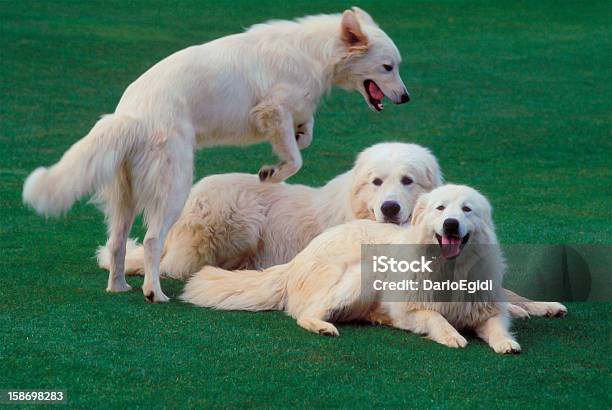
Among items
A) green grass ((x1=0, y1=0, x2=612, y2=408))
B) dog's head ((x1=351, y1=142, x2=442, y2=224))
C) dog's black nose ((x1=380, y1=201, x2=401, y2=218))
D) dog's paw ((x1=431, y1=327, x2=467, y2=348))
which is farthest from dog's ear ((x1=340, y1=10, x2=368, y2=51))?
dog's paw ((x1=431, y1=327, x2=467, y2=348))

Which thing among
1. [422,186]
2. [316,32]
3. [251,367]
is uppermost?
[316,32]

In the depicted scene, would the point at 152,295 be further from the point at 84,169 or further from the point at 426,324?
the point at 426,324

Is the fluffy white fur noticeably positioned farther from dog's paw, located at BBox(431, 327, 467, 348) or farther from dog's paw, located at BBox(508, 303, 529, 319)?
dog's paw, located at BBox(431, 327, 467, 348)

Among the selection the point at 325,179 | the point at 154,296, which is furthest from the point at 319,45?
the point at 325,179

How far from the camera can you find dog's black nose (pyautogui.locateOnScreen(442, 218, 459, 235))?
5622mm

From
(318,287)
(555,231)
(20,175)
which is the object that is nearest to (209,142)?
(318,287)

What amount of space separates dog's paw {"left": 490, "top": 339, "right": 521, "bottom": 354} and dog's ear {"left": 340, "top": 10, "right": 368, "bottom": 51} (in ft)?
8.29

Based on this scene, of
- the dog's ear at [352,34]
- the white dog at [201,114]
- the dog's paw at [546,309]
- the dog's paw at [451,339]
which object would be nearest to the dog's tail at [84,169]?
the white dog at [201,114]

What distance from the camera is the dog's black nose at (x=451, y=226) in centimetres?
562

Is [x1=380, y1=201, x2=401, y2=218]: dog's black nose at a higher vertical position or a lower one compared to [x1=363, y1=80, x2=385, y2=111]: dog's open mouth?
lower

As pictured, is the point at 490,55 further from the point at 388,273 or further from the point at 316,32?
the point at 388,273

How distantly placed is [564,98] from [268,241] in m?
7.49

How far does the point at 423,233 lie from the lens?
5805mm

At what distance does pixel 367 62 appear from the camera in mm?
7340
